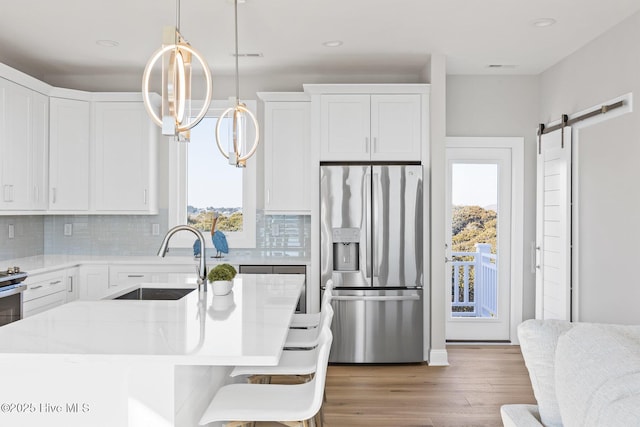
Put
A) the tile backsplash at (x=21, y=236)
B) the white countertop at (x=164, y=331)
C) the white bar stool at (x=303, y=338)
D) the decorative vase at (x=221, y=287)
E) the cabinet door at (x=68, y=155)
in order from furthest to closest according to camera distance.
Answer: the cabinet door at (x=68, y=155), the tile backsplash at (x=21, y=236), the white bar stool at (x=303, y=338), the decorative vase at (x=221, y=287), the white countertop at (x=164, y=331)

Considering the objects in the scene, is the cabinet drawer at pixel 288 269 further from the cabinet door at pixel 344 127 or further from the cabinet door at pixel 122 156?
the cabinet door at pixel 122 156

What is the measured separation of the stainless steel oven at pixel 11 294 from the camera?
11.9 feet

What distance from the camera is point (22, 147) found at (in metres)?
4.41

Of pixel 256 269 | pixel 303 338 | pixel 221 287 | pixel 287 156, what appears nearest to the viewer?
pixel 221 287

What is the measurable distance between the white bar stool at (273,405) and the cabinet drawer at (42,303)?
2.59 metres

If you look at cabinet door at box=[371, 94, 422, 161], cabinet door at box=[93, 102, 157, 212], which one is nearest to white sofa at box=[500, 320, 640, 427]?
cabinet door at box=[371, 94, 422, 161]

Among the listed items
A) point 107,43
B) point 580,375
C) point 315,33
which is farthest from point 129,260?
point 580,375

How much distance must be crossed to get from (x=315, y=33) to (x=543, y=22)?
1657 millimetres

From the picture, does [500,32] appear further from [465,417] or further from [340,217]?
[465,417]

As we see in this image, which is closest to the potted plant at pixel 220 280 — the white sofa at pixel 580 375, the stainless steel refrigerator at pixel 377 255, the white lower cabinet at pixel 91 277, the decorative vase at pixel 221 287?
the decorative vase at pixel 221 287

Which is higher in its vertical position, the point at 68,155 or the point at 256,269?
the point at 68,155

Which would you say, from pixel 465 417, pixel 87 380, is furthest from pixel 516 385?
pixel 87 380

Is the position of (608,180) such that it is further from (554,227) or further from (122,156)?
(122,156)

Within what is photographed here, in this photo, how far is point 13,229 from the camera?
4.83 meters
